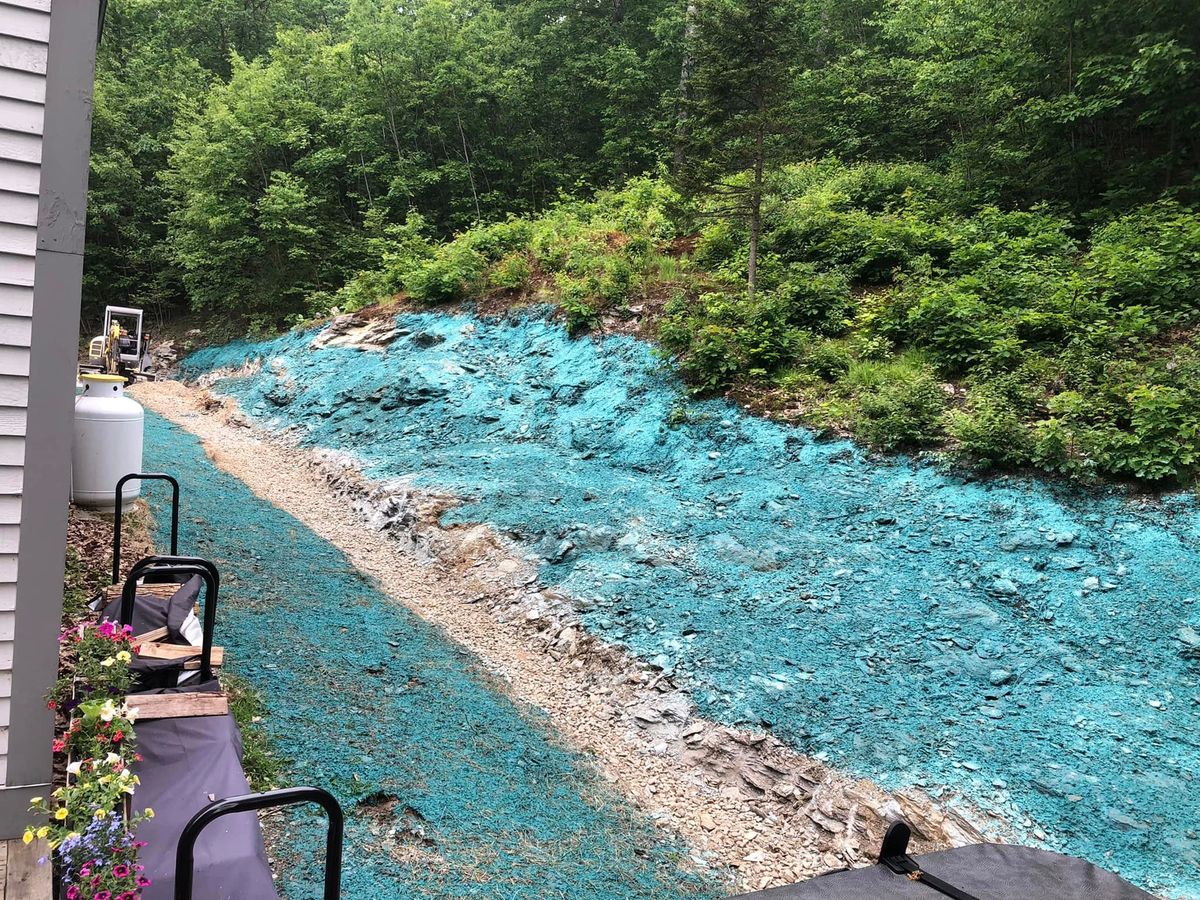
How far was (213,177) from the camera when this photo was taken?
19.8 meters

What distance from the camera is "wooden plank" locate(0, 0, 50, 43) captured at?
3.09m

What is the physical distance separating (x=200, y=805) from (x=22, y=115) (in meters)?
3.38

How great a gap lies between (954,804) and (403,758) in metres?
4.04

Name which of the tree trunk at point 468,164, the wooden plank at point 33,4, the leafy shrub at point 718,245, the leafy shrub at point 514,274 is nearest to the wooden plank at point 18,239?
the wooden plank at point 33,4

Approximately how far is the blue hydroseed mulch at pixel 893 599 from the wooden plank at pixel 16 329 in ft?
17.2

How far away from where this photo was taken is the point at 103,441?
6.65m

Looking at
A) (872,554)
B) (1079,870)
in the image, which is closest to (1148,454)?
(872,554)

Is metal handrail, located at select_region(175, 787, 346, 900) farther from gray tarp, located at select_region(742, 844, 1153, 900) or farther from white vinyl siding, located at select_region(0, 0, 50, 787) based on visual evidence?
white vinyl siding, located at select_region(0, 0, 50, 787)

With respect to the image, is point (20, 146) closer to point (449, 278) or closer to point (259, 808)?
point (259, 808)

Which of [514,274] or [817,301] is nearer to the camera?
[817,301]

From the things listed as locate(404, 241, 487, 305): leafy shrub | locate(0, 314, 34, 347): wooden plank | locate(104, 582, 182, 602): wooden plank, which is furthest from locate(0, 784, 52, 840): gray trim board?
locate(404, 241, 487, 305): leafy shrub

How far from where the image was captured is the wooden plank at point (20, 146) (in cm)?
314

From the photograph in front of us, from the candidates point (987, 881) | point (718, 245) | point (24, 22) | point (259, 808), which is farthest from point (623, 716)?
point (718, 245)

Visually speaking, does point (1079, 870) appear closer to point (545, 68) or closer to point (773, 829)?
point (773, 829)
